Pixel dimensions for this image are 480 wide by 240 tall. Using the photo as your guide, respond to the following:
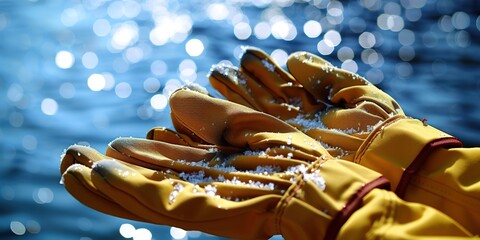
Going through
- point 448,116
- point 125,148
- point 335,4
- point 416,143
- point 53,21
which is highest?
point 53,21

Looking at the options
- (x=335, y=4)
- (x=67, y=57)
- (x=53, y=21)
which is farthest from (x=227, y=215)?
(x=335, y=4)

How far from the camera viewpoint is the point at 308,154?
Answer: 98 cm

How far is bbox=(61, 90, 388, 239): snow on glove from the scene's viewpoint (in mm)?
874

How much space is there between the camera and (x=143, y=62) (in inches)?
90.9

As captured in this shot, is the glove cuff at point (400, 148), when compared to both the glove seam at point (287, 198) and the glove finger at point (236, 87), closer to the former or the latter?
the glove seam at point (287, 198)

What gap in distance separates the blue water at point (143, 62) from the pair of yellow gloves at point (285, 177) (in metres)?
0.48

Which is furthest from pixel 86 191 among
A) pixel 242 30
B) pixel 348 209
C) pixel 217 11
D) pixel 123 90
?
pixel 217 11

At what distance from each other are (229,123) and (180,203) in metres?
0.21

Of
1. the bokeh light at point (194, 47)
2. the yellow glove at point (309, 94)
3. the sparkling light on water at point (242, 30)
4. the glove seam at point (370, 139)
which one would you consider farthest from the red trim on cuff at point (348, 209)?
the sparkling light on water at point (242, 30)

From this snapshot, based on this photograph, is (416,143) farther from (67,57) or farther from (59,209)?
(67,57)

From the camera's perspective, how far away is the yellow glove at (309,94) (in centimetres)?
113

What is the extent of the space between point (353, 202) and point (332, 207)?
0.03m

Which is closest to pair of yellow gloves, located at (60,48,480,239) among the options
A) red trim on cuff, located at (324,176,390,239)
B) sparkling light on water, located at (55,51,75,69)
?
red trim on cuff, located at (324,176,390,239)

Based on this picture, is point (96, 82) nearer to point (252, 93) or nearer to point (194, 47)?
point (194, 47)
